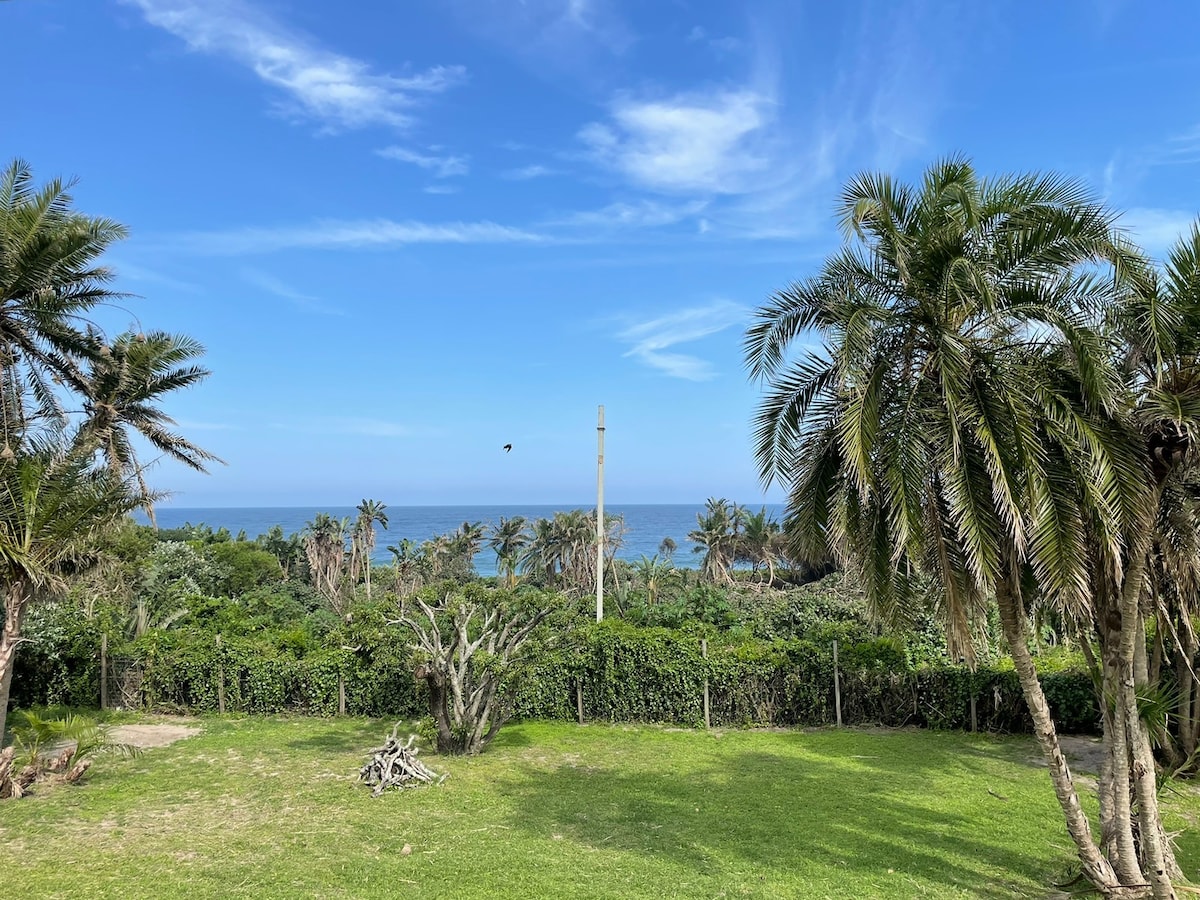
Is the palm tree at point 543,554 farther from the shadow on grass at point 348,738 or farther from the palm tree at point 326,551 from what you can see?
the shadow on grass at point 348,738

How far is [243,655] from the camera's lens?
1477 centimetres

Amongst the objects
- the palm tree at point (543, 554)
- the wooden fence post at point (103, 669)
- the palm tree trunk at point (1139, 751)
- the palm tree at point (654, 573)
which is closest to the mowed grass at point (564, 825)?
the palm tree trunk at point (1139, 751)

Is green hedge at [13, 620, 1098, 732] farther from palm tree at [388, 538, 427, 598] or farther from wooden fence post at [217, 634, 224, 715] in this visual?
palm tree at [388, 538, 427, 598]

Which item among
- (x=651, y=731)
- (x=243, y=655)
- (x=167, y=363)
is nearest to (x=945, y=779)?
(x=651, y=731)

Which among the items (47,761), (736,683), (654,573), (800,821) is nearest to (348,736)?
Answer: (47,761)

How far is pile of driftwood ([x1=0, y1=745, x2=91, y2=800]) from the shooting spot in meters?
8.96

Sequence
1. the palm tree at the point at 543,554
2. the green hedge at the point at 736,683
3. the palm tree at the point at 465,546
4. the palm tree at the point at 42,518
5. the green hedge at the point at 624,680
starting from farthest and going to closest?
1. the palm tree at the point at 465,546
2. the palm tree at the point at 543,554
3. the green hedge at the point at 736,683
4. the green hedge at the point at 624,680
5. the palm tree at the point at 42,518

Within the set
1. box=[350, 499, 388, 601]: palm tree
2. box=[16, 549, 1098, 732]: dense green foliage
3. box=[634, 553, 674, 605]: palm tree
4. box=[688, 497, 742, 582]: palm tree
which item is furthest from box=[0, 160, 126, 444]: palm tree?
box=[688, 497, 742, 582]: palm tree

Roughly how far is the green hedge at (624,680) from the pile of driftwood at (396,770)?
10.7ft

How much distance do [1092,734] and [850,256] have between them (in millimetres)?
10777

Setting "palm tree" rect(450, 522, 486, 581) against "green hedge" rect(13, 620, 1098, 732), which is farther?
"palm tree" rect(450, 522, 486, 581)

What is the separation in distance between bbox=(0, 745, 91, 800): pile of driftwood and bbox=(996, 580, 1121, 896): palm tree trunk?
11.3 metres

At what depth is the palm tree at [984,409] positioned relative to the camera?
18.8 feet

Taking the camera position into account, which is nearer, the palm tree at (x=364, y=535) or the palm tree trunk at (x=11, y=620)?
the palm tree trunk at (x=11, y=620)
